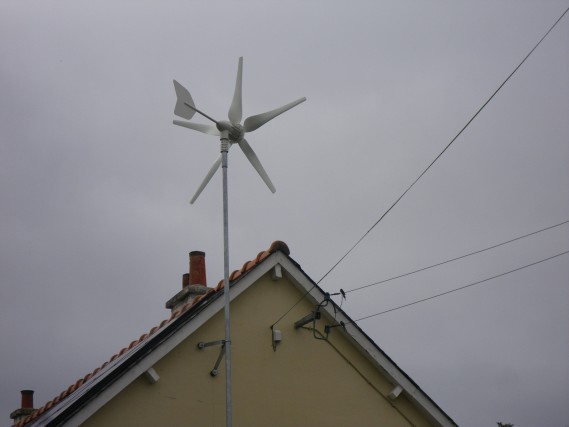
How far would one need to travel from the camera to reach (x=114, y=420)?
337 inches

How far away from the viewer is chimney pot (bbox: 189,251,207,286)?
12.7m

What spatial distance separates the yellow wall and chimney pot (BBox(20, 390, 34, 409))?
10.1 metres

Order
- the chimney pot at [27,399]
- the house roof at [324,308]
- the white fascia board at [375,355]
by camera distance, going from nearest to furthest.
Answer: the house roof at [324,308] → the white fascia board at [375,355] → the chimney pot at [27,399]

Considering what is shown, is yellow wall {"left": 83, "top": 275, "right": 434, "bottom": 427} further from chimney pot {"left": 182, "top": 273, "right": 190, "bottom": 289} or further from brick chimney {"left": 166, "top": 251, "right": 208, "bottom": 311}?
chimney pot {"left": 182, "top": 273, "right": 190, "bottom": 289}

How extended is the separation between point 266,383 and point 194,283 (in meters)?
3.31

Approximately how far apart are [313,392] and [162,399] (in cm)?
283

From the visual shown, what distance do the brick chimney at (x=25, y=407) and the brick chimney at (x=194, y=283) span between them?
284 inches

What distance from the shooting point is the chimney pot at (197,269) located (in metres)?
12.7

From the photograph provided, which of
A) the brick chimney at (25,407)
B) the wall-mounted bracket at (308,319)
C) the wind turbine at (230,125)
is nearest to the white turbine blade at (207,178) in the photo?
the wind turbine at (230,125)

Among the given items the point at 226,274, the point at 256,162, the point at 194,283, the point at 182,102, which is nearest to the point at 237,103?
the point at 182,102

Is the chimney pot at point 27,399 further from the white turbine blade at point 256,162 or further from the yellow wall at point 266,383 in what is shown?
the white turbine blade at point 256,162

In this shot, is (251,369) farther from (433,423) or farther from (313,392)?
(433,423)

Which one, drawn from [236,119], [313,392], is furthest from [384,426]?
[236,119]

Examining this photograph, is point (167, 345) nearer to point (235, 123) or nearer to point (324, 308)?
point (324, 308)
